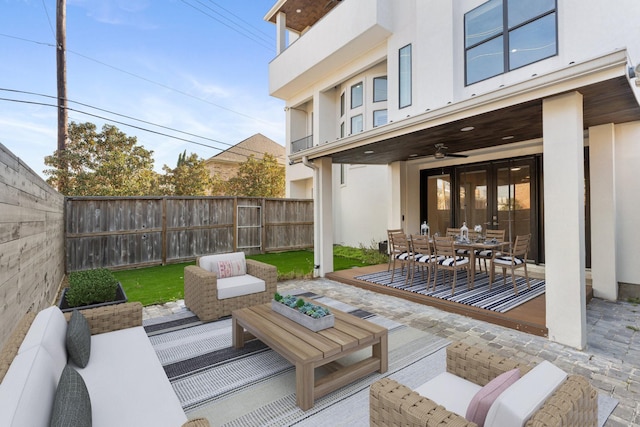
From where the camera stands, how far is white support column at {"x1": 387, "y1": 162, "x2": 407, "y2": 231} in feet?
27.9

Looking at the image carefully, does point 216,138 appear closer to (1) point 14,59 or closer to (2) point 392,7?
(1) point 14,59

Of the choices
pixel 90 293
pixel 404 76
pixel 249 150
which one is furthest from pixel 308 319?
pixel 249 150

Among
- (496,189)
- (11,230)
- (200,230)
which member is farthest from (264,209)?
(11,230)

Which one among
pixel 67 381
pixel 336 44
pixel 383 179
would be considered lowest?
pixel 67 381

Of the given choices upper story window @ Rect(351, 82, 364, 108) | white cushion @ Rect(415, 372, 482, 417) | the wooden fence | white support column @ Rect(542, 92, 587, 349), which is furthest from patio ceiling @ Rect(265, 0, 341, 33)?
white cushion @ Rect(415, 372, 482, 417)

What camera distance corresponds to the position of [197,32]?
1409cm

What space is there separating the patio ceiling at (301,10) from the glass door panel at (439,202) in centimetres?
825

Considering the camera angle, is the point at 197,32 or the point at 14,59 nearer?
the point at 14,59

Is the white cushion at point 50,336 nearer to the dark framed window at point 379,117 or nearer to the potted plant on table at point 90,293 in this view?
the potted plant on table at point 90,293

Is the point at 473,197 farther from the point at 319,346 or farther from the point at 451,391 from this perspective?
the point at 451,391

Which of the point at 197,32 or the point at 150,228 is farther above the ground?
the point at 197,32

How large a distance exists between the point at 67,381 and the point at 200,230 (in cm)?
748

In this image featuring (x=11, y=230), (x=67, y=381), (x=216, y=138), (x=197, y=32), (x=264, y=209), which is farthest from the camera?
(x=216, y=138)

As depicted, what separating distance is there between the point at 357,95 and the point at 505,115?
8035 mm
